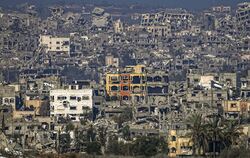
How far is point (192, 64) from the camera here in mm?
84875

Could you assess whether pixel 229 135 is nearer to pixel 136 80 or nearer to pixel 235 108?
pixel 235 108

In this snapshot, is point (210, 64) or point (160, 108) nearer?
point (160, 108)

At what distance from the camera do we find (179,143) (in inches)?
1517

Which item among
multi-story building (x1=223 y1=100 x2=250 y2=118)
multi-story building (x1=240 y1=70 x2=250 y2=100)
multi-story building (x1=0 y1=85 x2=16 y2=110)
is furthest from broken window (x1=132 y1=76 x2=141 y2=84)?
multi-story building (x1=223 y1=100 x2=250 y2=118)

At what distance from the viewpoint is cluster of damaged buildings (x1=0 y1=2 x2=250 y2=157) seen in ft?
152

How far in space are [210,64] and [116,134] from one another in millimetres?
44672

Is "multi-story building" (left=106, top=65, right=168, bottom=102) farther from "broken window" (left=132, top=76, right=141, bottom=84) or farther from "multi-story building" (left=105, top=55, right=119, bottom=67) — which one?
"multi-story building" (left=105, top=55, right=119, bottom=67)

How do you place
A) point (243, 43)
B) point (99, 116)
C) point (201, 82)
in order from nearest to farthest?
point (99, 116)
point (201, 82)
point (243, 43)

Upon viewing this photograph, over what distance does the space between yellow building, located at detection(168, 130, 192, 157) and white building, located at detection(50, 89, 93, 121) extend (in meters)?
13.8

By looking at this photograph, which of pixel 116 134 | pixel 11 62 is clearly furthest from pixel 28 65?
pixel 116 134

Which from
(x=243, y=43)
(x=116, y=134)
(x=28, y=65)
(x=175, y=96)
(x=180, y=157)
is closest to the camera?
(x=180, y=157)

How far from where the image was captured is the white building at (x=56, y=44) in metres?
96.1

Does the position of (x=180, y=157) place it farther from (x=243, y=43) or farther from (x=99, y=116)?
(x=243, y=43)

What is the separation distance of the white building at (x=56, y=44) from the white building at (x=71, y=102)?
134ft
